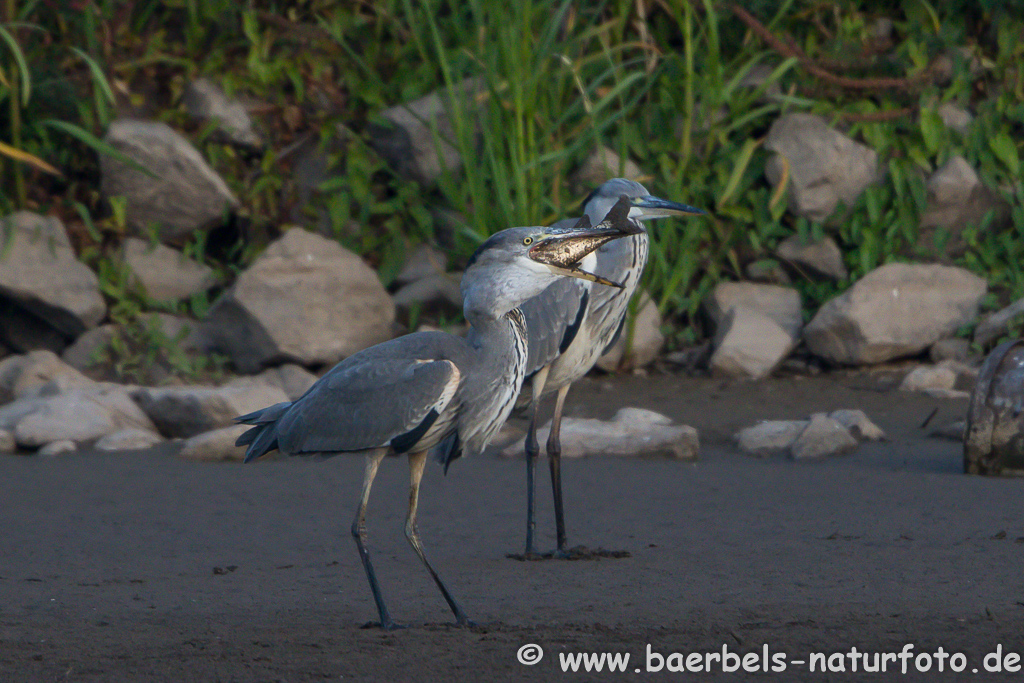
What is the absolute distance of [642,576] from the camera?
357 centimetres

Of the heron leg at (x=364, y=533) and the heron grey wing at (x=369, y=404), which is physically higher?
the heron grey wing at (x=369, y=404)

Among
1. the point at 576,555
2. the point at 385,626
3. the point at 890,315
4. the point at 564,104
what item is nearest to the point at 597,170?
the point at 564,104

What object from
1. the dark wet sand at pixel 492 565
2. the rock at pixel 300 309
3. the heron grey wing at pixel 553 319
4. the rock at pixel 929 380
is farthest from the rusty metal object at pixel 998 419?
the rock at pixel 300 309

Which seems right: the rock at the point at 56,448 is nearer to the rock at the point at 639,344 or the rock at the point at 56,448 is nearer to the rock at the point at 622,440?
the rock at the point at 622,440

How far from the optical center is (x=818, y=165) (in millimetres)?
7371

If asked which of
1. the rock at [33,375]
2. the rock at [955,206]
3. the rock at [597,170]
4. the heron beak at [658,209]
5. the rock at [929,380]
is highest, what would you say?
the heron beak at [658,209]

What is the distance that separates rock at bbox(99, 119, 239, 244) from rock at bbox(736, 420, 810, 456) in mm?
3984

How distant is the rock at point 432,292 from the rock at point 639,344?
3.54 feet

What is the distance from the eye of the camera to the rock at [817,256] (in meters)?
7.46

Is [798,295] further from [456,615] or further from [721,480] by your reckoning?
[456,615]

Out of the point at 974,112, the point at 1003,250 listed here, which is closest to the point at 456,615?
the point at 1003,250

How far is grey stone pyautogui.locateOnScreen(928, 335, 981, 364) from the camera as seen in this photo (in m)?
6.94

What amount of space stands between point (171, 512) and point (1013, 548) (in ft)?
9.99

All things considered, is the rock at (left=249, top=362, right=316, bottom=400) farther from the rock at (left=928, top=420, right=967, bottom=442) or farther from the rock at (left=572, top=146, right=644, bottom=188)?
the rock at (left=928, top=420, right=967, bottom=442)
